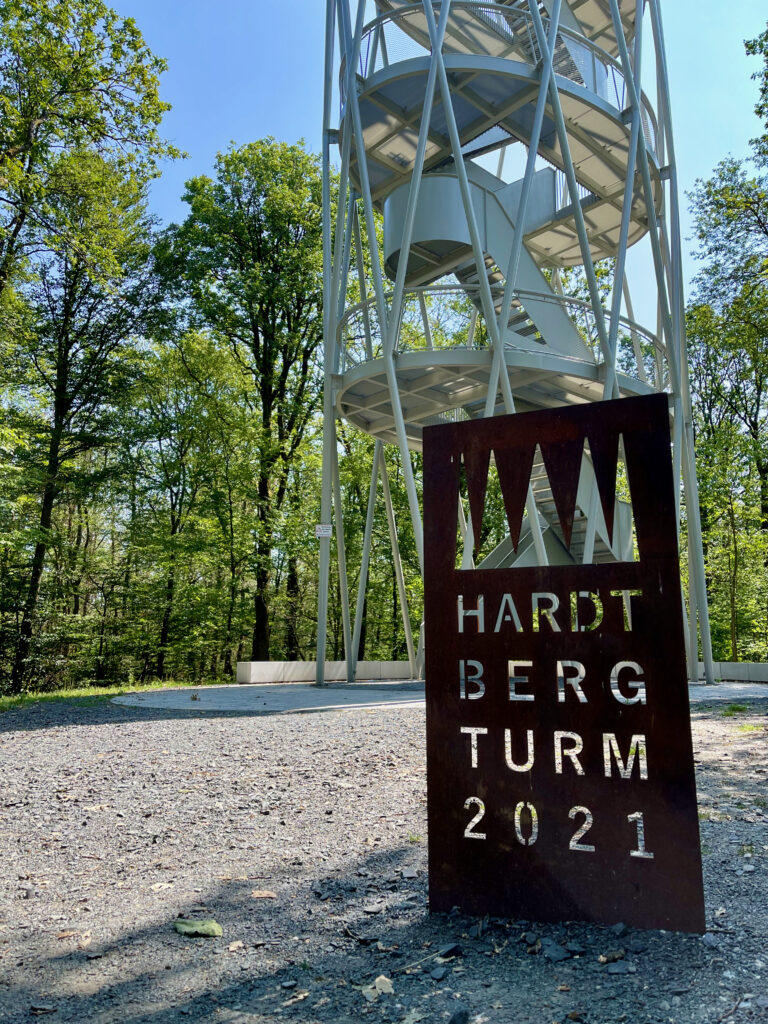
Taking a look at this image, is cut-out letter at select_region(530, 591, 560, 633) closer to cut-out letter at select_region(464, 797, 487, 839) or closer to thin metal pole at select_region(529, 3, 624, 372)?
cut-out letter at select_region(464, 797, 487, 839)

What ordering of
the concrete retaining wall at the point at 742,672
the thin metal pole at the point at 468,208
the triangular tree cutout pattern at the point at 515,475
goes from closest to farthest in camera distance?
1. the triangular tree cutout pattern at the point at 515,475
2. the thin metal pole at the point at 468,208
3. the concrete retaining wall at the point at 742,672

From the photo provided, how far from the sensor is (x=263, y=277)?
23.6 metres

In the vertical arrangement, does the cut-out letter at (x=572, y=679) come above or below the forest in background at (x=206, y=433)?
below

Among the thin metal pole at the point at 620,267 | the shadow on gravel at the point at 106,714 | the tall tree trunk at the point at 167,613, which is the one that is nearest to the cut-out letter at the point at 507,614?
the shadow on gravel at the point at 106,714

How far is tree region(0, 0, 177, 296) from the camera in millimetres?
12922

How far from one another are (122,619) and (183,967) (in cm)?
2440

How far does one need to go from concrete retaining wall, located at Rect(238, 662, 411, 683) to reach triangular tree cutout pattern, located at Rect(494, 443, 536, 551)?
575 inches

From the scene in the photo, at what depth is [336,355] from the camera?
14.2 m

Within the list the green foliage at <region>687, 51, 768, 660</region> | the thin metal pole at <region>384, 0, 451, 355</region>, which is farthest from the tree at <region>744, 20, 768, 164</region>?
the thin metal pole at <region>384, 0, 451, 355</region>

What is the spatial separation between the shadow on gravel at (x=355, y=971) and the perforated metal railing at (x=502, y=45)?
13.6 m

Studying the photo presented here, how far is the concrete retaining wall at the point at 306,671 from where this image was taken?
57.0 feet

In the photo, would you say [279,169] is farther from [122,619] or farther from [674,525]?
[674,525]

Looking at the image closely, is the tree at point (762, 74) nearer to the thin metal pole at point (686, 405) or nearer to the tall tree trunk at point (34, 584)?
the thin metal pole at point (686, 405)

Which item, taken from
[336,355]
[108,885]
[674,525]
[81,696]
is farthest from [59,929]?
[336,355]
